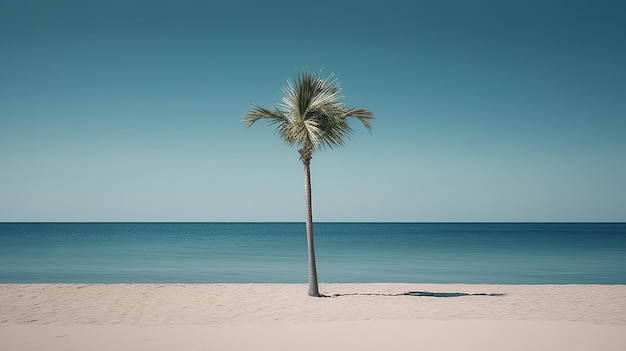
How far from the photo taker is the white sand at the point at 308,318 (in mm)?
8211

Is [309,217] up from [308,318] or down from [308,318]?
up

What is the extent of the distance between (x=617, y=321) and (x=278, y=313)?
26.0 ft

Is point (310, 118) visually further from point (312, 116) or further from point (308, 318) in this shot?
point (308, 318)

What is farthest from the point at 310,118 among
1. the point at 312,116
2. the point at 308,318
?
the point at 308,318

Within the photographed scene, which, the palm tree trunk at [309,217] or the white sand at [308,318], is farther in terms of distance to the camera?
the palm tree trunk at [309,217]

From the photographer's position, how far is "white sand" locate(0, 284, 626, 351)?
8211 millimetres

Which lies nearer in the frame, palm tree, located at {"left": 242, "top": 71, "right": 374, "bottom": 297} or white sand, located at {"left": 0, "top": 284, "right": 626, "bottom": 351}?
white sand, located at {"left": 0, "top": 284, "right": 626, "bottom": 351}

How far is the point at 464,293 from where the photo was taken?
16.0m

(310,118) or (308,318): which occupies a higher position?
(310,118)

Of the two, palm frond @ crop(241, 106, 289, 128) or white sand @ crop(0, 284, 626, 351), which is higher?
palm frond @ crop(241, 106, 289, 128)

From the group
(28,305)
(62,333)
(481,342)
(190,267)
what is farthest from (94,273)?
(481,342)

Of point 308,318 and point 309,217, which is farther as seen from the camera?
point 309,217

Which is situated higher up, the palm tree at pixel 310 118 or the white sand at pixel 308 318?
the palm tree at pixel 310 118

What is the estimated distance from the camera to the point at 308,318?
444 inches
